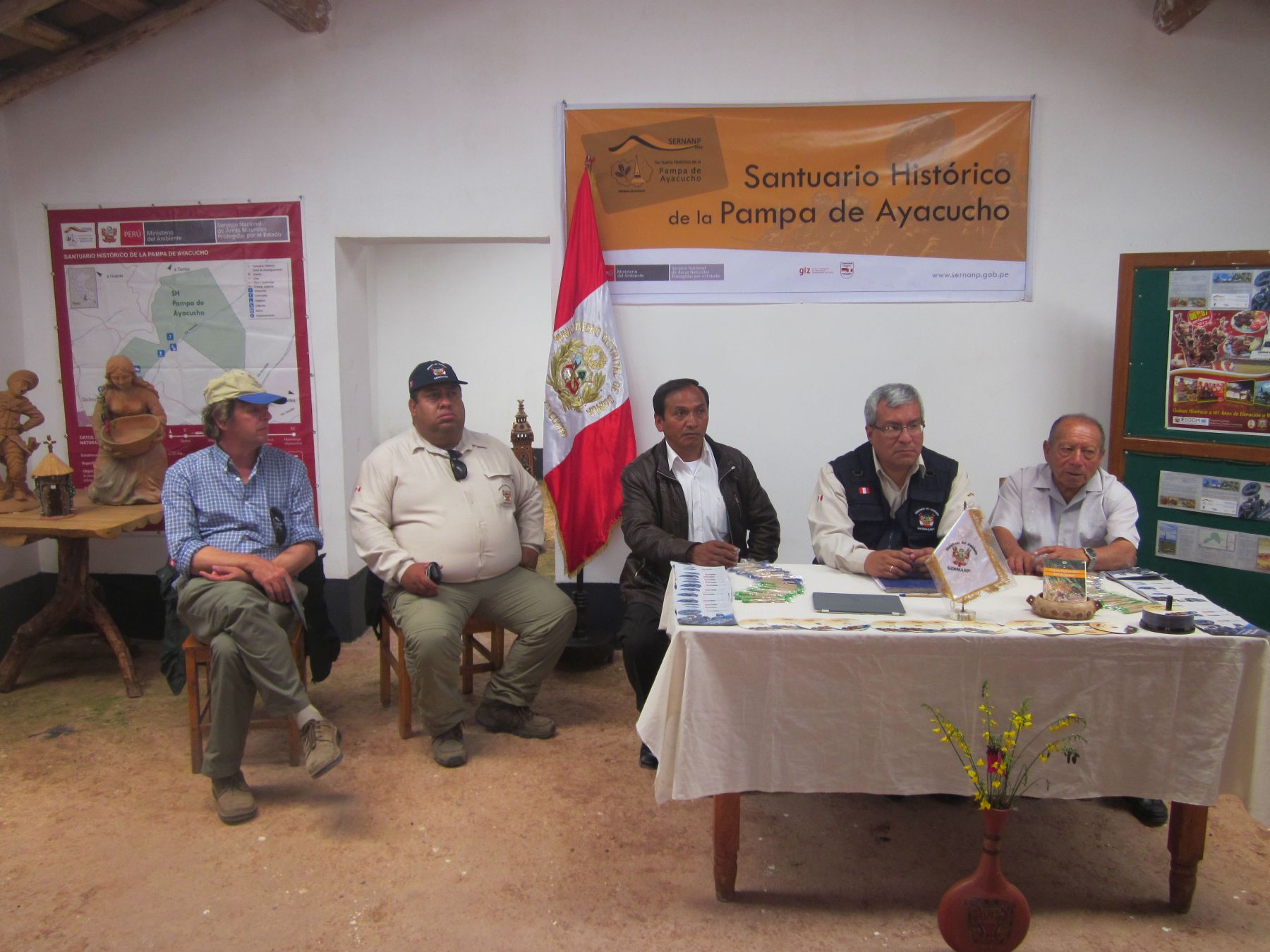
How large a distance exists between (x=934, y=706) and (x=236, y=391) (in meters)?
2.33

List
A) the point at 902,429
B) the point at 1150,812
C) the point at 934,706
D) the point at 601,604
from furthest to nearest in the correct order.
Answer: the point at 601,604
the point at 902,429
the point at 1150,812
the point at 934,706

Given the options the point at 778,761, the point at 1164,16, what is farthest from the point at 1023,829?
the point at 1164,16

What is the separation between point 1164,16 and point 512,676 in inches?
141

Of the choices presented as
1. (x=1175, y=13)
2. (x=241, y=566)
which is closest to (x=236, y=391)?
(x=241, y=566)

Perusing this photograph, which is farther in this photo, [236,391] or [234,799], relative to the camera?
[236,391]

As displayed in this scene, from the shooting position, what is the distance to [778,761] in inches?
88.7

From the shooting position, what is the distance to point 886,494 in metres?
3.05

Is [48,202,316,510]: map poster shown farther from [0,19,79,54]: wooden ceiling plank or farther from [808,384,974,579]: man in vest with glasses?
[808,384,974,579]: man in vest with glasses

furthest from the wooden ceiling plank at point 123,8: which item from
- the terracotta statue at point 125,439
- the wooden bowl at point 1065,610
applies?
the wooden bowl at point 1065,610

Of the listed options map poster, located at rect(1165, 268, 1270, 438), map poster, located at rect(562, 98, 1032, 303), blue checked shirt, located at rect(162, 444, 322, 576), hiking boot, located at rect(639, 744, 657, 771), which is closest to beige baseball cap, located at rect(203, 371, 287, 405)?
blue checked shirt, located at rect(162, 444, 322, 576)

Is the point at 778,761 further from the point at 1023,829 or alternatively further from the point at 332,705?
the point at 332,705

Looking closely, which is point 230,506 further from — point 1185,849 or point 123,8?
point 1185,849

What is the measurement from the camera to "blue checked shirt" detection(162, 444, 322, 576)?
2.99 m

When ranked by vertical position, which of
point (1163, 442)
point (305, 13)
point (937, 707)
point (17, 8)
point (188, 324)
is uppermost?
point (305, 13)
